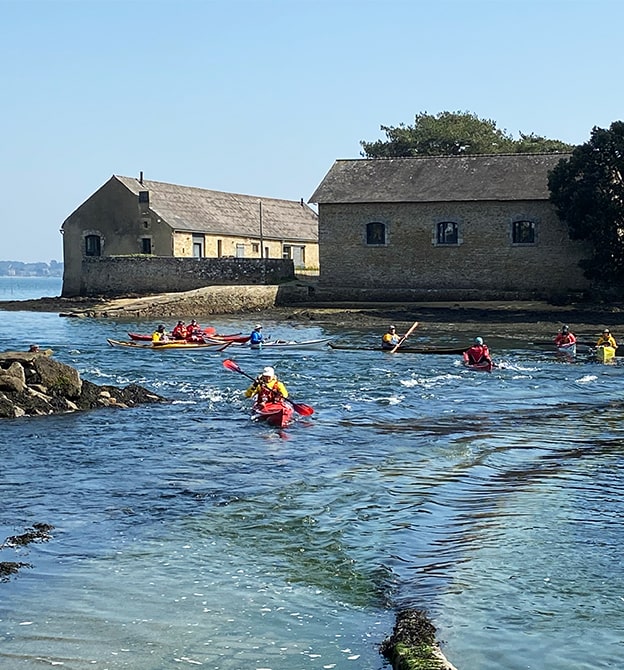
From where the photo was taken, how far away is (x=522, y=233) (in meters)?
49.1

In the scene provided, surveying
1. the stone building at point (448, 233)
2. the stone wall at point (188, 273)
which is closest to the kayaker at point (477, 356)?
the stone building at point (448, 233)

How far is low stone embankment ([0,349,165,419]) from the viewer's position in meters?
21.9

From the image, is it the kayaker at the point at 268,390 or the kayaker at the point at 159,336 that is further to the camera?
the kayaker at the point at 159,336

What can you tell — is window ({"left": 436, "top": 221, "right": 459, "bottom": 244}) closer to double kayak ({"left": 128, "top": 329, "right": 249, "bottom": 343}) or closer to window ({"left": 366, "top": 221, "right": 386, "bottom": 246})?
window ({"left": 366, "top": 221, "right": 386, "bottom": 246})

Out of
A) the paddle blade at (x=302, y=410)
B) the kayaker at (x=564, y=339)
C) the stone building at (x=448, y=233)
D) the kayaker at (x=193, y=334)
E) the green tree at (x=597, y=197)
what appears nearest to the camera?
the paddle blade at (x=302, y=410)

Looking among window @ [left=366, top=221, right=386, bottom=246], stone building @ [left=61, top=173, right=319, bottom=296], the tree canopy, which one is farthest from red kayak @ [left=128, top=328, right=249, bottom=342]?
the tree canopy

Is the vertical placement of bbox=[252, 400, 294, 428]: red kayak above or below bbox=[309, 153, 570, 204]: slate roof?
below

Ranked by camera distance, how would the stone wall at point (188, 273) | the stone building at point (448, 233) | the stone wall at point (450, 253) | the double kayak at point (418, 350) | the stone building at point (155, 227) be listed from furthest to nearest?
the stone building at point (155, 227)
the stone wall at point (188, 273)
the stone building at point (448, 233)
the stone wall at point (450, 253)
the double kayak at point (418, 350)

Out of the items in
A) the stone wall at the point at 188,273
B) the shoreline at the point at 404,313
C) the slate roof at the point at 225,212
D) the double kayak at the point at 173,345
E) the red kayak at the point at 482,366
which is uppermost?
the slate roof at the point at 225,212

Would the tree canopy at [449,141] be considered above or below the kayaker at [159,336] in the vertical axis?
above

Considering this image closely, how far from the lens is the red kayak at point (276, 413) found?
2092 centimetres

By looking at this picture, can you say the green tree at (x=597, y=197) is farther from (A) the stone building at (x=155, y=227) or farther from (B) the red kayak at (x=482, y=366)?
(A) the stone building at (x=155, y=227)

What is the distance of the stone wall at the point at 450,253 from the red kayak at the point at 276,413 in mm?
29339

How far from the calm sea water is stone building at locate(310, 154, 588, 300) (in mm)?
24636
